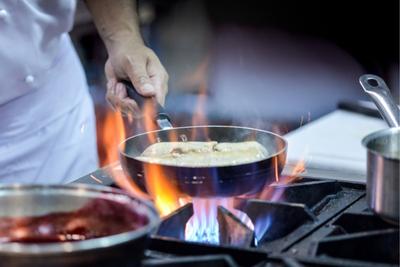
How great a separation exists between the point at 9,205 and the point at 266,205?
505 mm

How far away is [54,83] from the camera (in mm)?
2141

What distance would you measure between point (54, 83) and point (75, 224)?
1086mm

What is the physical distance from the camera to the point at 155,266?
110 centimetres

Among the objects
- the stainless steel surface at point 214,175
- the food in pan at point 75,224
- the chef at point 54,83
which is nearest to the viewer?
the food in pan at point 75,224

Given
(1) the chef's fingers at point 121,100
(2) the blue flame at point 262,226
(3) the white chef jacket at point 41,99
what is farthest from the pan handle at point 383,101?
(3) the white chef jacket at point 41,99

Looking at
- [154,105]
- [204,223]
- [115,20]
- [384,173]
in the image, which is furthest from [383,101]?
[115,20]

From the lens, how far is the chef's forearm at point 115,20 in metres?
2.09

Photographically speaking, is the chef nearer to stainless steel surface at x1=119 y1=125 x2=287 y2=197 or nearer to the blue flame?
stainless steel surface at x1=119 y1=125 x2=287 y2=197

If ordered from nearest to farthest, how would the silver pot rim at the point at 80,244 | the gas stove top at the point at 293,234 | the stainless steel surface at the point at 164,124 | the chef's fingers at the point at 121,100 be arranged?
the silver pot rim at the point at 80,244 < the gas stove top at the point at 293,234 < the stainless steel surface at the point at 164,124 < the chef's fingers at the point at 121,100

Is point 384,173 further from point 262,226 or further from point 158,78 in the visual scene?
point 158,78

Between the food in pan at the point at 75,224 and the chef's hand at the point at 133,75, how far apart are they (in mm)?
668

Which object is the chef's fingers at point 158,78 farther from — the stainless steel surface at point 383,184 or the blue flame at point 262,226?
the stainless steel surface at point 383,184

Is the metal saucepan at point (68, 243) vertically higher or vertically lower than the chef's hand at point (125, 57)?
lower

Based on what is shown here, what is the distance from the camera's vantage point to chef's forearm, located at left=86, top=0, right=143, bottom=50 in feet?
6.85
